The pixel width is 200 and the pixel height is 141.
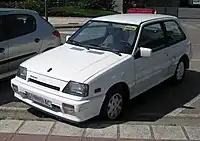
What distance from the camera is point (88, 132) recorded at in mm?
5031

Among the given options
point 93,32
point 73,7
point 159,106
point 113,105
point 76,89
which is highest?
point 93,32

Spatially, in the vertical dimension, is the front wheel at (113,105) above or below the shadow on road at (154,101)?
above

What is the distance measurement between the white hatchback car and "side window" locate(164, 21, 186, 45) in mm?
24

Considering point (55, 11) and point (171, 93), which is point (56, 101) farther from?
point (55, 11)

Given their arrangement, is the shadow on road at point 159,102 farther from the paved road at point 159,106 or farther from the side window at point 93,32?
the side window at point 93,32

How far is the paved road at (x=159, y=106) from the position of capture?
5691 millimetres

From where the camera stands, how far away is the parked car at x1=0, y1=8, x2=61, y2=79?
22.5 ft

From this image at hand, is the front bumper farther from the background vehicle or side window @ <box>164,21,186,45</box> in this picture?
the background vehicle

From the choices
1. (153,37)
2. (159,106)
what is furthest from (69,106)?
(153,37)

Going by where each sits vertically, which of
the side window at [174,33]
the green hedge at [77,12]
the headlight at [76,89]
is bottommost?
the headlight at [76,89]

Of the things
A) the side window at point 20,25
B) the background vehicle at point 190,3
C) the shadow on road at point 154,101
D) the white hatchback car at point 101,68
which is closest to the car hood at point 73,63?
the white hatchback car at point 101,68

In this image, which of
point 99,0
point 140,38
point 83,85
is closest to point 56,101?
point 83,85

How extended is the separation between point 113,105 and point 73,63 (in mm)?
876

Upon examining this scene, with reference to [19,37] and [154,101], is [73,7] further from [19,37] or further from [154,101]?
[154,101]
